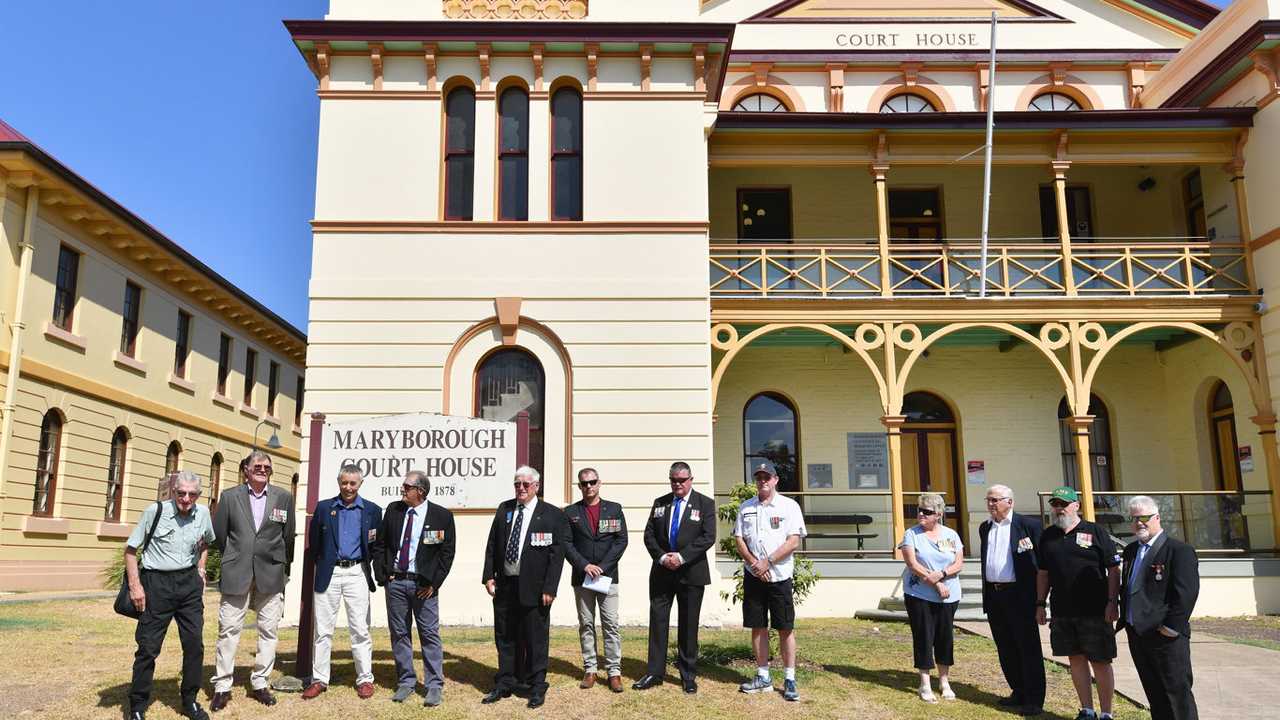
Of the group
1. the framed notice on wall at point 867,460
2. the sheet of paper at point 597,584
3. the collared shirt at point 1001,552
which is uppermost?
the framed notice on wall at point 867,460

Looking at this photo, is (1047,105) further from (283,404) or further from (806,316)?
(283,404)

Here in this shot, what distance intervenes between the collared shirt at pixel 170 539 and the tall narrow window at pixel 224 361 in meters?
21.5

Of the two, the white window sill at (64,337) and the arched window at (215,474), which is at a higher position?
the white window sill at (64,337)

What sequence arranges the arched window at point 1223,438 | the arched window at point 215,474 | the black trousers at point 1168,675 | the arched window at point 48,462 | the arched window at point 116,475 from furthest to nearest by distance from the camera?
the arched window at point 215,474
the arched window at point 116,475
the arched window at point 48,462
the arched window at point 1223,438
the black trousers at point 1168,675

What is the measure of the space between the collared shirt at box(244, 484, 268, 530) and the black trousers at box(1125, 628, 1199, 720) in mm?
6335

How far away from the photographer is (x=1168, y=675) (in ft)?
20.7

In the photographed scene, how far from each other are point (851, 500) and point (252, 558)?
36.4ft

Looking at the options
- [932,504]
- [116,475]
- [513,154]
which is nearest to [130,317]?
[116,475]

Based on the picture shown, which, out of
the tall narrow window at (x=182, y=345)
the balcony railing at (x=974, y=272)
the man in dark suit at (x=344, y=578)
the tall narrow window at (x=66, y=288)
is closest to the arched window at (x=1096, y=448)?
the balcony railing at (x=974, y=272)

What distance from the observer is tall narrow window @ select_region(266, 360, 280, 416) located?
30.8 metres

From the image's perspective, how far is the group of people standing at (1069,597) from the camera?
6336 millimetres

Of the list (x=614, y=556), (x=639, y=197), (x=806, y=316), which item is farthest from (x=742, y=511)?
(x=806, y=316)

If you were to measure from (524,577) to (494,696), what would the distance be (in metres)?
0.95

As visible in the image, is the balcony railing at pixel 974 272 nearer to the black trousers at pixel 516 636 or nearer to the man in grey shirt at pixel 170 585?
the black trousers at pixel 516 636
